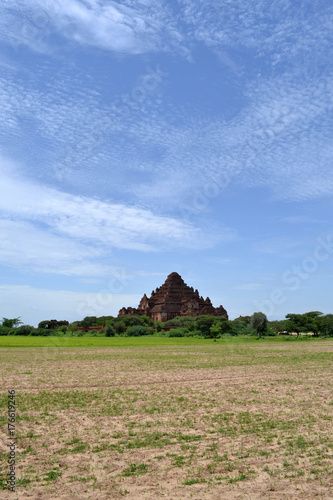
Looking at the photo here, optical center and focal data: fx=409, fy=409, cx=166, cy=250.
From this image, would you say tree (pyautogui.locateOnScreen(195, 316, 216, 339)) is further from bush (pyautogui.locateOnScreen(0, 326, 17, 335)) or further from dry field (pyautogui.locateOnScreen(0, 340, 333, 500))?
dry field (pyautogui.locateOnScreen(0, 340, 333, 500))

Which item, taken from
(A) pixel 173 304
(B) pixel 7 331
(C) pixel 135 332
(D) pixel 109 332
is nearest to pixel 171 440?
(D) pixel 109 332

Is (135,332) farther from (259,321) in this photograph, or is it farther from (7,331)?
(7,331)

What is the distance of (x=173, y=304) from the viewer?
128 m

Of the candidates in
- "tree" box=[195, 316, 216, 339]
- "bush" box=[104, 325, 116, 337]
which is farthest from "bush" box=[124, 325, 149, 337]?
"tree" box=[195, 316, 216, 339]

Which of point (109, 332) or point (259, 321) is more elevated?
point (259, 321)

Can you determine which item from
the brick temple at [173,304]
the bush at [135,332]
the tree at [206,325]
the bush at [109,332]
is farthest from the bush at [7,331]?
the brick temple at [173,304]

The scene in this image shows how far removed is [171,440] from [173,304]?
11990 centimetres

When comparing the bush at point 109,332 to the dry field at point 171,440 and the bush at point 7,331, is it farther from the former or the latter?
the dry field at point 171,440

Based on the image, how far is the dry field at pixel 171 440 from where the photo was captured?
677 cm

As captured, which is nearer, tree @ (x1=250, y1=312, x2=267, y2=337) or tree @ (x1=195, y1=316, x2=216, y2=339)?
tree @ (x1=250, y1=312, x2=267, y2=337)

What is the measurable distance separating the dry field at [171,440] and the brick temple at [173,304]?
105419mm

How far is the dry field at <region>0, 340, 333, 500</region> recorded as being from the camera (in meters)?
6.77

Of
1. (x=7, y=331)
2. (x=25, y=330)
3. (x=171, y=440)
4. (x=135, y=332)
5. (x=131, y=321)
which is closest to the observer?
(x=171, y=440)

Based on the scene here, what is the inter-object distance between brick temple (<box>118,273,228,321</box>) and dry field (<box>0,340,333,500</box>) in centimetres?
10542
